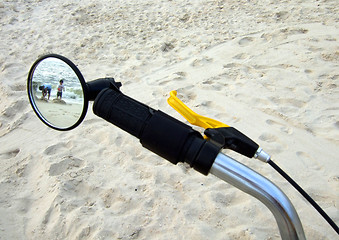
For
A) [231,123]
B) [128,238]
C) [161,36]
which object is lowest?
[128,238]

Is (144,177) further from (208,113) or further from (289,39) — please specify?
(289,39)

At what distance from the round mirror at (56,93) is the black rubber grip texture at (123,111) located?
0.30 ft

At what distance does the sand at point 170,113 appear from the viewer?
2459mm

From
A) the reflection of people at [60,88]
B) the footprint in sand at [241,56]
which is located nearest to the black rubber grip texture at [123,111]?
the reflection of people at [60,88]

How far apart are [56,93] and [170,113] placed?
2532 millimetres

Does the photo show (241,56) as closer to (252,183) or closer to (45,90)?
(45,90)

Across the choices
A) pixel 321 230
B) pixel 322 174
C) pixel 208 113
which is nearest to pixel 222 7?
pixel 208 113

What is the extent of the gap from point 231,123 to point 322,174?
103cm

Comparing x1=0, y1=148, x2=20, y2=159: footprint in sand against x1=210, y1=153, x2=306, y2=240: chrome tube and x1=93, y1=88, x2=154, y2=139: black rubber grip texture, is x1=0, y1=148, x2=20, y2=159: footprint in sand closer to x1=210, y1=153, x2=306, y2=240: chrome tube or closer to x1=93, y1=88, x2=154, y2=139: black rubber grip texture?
x1=93, y1=88, x2=154, y2=139: black rubber grip texture

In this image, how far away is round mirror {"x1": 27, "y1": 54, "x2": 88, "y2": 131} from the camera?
1195mm

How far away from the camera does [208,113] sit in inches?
146

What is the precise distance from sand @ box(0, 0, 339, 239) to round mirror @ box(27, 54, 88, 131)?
1.28 metres

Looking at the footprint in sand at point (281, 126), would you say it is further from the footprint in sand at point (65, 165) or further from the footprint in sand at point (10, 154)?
the footprint in sand at point (10, 154)

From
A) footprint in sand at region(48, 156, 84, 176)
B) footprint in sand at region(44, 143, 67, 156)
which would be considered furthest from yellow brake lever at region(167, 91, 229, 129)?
footprint in sand at region(44, 143, 67, 156)
